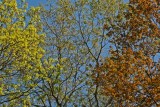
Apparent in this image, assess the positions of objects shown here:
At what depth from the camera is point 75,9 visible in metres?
42.4

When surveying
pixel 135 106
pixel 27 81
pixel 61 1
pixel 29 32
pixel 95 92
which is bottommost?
pixel 135 106

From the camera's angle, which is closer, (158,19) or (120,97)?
(120,97)

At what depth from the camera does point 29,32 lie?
82.2ft

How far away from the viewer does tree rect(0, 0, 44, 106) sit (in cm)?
2398

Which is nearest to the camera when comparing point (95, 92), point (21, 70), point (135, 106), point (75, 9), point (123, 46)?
point (135, 106)

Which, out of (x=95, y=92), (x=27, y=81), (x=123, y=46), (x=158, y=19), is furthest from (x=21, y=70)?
(x=95, y=92)

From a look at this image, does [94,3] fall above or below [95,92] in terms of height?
above

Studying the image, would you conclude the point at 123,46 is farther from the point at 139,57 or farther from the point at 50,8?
the point at 50,8

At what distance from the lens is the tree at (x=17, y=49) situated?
23984mm

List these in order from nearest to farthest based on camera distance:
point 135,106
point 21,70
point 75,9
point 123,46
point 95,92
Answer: point 135,106
point 123,46
point 21,70
point 95,92
point 75,9

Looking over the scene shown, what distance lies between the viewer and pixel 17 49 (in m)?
24.0

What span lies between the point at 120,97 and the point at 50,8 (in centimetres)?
2423

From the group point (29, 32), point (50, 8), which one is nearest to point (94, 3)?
point (50, 8)

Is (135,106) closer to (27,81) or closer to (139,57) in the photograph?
(139,57)
